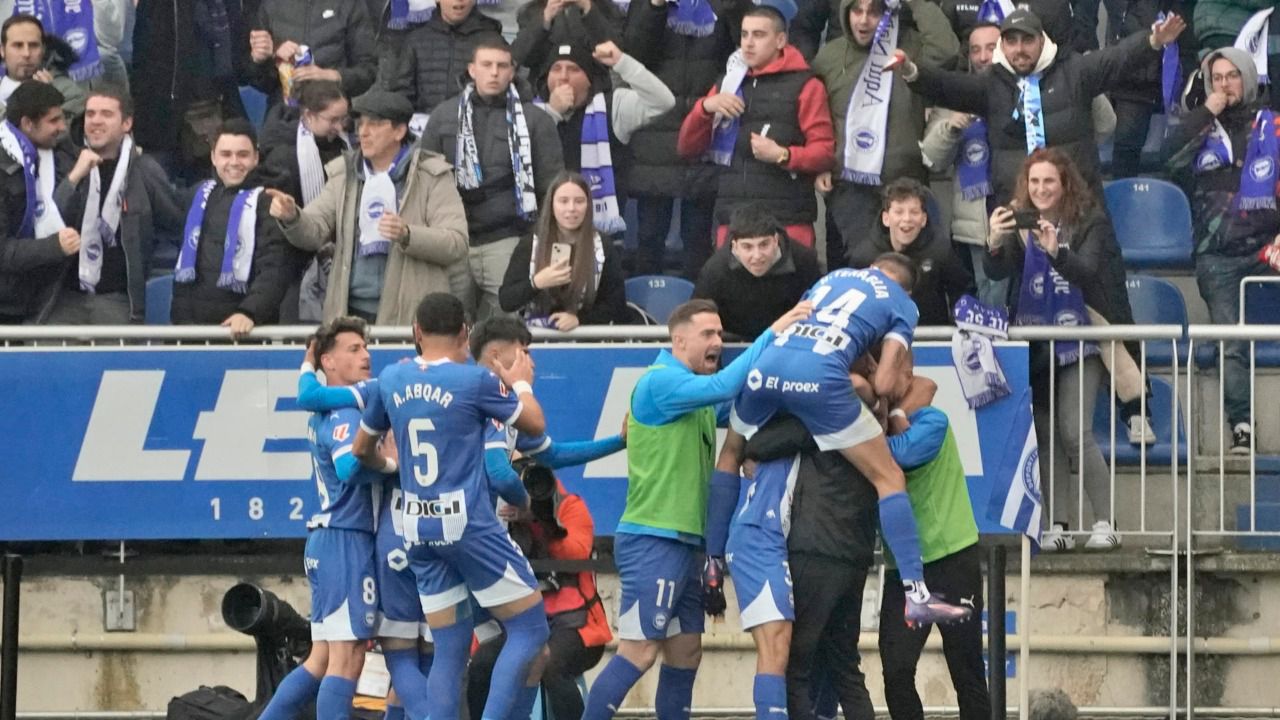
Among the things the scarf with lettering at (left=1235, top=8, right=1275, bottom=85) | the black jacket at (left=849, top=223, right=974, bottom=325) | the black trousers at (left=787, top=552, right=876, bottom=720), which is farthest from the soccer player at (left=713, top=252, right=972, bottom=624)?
the scarf with lettering at (left=1235, top=8, right=1275, bottom=85)

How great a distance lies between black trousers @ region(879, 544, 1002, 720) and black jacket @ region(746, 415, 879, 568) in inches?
11.9

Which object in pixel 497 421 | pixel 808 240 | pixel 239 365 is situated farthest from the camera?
pixel 808 240

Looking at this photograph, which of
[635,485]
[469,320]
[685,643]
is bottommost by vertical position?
[685,643]

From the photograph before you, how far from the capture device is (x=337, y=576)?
1043 cm

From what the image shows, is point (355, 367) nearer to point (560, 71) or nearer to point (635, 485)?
point (635, 485)

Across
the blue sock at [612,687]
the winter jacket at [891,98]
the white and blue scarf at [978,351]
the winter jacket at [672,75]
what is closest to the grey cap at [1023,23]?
the winter jacket at [891,98]

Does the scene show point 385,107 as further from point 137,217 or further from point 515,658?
point 515,658

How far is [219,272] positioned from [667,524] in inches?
135

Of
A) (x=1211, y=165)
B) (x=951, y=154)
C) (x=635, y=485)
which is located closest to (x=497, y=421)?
(x=635, y=485)

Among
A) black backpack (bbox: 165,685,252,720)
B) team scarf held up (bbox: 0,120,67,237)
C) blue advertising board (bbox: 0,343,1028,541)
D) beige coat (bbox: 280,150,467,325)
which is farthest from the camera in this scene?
team scarf held up (bbox: 0,120,67,237)

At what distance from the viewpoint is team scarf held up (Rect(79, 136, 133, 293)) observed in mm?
12812

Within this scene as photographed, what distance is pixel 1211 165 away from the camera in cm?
1329

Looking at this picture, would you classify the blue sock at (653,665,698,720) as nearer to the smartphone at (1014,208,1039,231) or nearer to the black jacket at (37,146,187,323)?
the smartphone at (1014,208,1039,231)

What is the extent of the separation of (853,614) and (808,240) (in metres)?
3.00
